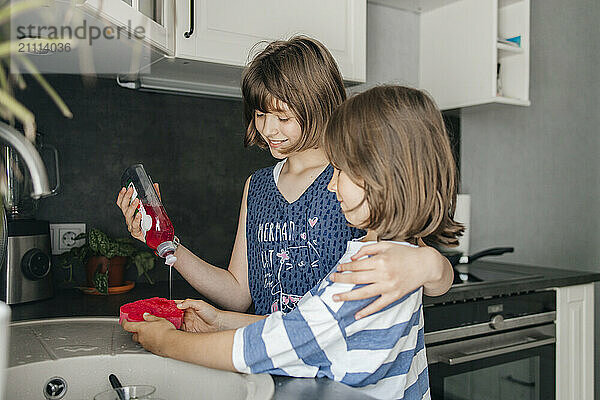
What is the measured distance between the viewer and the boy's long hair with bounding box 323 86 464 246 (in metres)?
0.77

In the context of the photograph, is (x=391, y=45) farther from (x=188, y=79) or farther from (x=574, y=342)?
(x=574, y=342)

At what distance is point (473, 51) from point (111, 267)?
1.41 metres

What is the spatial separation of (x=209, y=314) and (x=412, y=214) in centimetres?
38

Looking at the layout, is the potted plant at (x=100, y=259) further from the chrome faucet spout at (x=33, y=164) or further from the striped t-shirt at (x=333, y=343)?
the chrome faucet spout at (x=33, y=164)

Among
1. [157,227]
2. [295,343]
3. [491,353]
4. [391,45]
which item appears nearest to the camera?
[295,343]

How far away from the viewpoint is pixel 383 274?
717 mm

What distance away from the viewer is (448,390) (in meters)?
1.62

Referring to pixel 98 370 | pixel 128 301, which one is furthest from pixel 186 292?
pixel 98 370

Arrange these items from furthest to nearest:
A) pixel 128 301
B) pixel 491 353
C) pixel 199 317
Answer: pixel 491 353, pixel 128 301, pixel 199 317

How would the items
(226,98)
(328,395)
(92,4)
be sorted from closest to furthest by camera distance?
(328,395) < (92,4) < (226,98)

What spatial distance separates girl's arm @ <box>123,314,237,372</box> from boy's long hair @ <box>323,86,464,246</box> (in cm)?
26

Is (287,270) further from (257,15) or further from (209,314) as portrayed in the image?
(257,15)

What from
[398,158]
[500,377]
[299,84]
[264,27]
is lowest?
[500,377]

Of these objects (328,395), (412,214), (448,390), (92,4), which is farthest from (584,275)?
(92,4)
